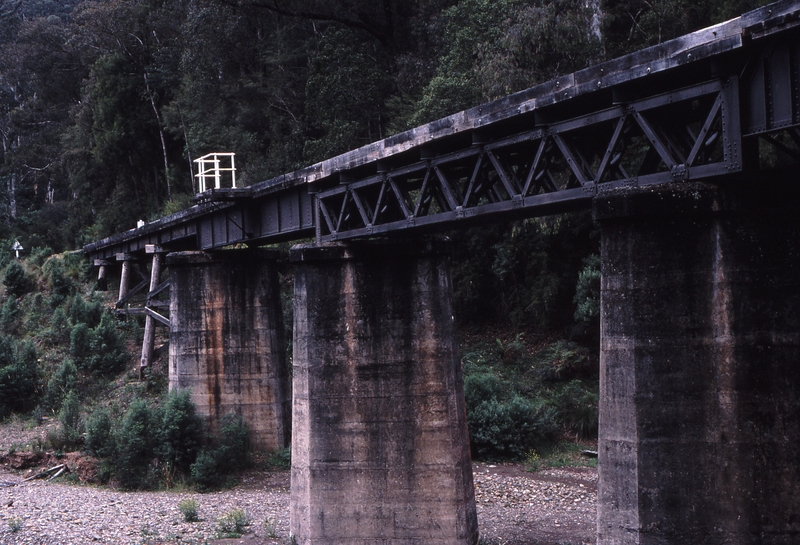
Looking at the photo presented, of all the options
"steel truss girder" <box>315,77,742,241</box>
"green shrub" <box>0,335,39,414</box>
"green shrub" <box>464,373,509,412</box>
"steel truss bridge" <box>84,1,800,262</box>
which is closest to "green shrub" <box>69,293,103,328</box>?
"green shrub" <box>0,335,39,414</box>

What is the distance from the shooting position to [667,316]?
347 inches

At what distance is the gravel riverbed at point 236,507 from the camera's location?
1549 cm

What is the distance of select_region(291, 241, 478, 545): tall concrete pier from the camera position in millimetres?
14281

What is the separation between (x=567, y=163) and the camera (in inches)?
458

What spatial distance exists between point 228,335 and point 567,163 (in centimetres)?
1352

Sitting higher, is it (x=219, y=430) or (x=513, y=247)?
(x=513, y=247)

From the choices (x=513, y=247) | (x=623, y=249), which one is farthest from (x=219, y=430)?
(x=623, y=249)

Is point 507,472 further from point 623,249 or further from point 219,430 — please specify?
point 623,249

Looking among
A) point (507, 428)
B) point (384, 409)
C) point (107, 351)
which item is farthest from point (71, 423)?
point (384, 409)

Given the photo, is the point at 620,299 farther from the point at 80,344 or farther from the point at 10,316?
the point at 10,316

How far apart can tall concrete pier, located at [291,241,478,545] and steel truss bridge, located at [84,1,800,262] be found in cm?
94

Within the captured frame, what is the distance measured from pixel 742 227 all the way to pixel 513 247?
19.9 metres

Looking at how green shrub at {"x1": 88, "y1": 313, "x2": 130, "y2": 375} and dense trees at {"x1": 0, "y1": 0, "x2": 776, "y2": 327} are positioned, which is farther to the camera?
green shrub at {"x1": 88, "y1": 313, "x2": 130, "y2": 375}

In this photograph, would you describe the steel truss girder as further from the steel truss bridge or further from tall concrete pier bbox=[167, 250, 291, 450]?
tall concrete pier bbox=[167, 250, 291, 450]
